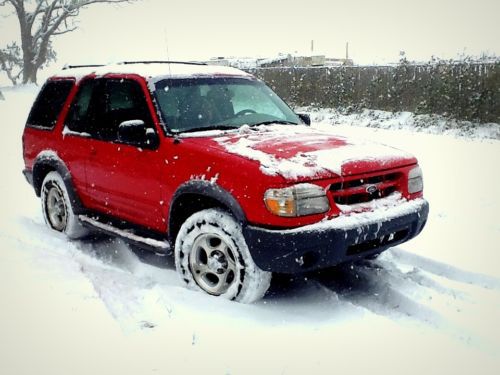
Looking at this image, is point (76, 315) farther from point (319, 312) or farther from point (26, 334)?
point (319, 312)

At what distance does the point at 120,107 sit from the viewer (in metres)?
4.80

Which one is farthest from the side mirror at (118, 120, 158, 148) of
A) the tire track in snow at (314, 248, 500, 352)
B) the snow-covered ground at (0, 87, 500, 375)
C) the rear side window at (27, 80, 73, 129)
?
the tire track in snow at (314, 248, 500, 352)

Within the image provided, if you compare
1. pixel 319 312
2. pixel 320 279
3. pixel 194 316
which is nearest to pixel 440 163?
pixel 320 279

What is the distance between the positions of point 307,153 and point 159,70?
1799mm

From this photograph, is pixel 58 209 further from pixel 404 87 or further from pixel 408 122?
pixel 404 87

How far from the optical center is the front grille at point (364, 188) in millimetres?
3682

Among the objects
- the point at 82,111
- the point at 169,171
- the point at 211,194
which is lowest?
the point at 211,194

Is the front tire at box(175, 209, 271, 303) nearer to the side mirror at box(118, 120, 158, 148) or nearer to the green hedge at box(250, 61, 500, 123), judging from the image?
the side mirror at box(118, 120, 158, 148)

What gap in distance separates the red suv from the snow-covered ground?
0.35 metres

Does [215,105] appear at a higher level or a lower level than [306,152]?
higher

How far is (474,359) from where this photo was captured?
123 inches

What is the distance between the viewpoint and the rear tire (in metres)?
5.38

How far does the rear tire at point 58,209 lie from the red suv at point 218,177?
0.02 m

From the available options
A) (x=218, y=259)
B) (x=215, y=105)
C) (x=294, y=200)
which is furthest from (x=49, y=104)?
(x=294, y=200)
